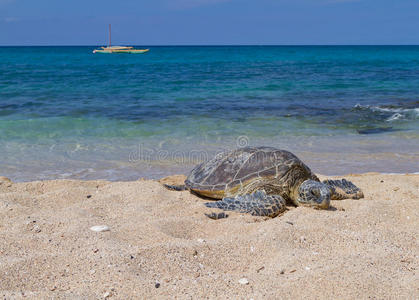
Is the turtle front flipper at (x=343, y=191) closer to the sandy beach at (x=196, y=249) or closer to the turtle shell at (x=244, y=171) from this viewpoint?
the sandy beach at (x=196, y=249)

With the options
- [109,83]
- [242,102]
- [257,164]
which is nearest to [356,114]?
[242,102]

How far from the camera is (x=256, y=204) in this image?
14.8ft

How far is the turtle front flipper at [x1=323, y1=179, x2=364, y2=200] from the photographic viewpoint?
5074mm

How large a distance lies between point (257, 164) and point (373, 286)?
2403 mm

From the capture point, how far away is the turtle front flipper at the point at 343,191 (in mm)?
5074

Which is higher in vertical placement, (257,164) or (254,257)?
(257,164)

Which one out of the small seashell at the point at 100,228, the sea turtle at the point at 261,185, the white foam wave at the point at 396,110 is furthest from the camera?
the white foam wave at the point at 396,110

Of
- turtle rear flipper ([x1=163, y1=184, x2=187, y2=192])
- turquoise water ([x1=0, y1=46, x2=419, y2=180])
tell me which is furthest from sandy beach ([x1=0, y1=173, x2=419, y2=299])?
turquoise water ([x1=0, y1=46, x2=419, y2=180])

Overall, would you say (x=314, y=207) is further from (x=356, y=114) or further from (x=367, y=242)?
(x=356, y=114)

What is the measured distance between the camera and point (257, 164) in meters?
4.99

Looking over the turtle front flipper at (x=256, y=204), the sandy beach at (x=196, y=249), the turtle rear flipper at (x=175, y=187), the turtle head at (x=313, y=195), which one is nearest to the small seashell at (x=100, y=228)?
the sandy beach at (x=196, y=249)

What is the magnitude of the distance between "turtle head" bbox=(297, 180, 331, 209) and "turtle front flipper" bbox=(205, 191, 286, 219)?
0.90 feet

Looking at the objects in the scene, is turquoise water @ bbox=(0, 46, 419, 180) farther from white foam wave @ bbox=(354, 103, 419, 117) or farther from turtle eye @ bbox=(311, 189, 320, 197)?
turtle eye @ bbox=(311, 189, 320, 197)

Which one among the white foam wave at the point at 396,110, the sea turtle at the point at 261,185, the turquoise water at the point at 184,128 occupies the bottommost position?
the turquoise water at the point at 184,128
